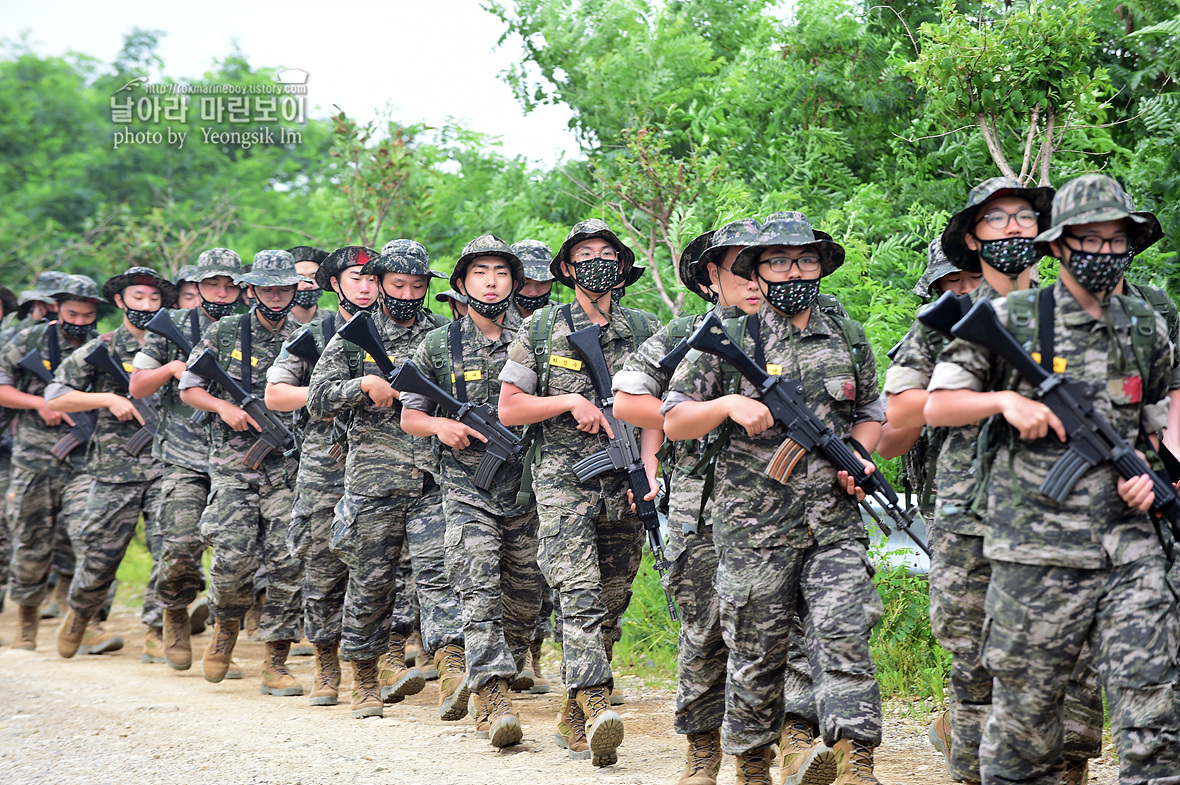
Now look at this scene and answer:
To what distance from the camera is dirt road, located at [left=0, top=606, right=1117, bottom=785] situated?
5.81m

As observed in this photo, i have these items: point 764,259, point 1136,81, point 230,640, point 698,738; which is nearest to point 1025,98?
point 1136,81

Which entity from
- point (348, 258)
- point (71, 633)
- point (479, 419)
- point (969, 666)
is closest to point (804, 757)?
point (969, 666)

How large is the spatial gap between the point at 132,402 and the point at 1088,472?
7732 millimetres

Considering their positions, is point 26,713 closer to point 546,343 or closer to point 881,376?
point 546,343

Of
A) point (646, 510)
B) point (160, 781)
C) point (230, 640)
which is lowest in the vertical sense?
point (160, 781)

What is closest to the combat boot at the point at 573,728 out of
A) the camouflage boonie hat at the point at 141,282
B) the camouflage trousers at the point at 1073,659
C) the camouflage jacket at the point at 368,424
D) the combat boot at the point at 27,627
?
the camouflage jacket at the point at 368,424

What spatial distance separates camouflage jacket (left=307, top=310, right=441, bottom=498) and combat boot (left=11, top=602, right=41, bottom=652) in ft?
13.7

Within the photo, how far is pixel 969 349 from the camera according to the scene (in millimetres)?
4230

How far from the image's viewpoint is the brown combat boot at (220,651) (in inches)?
336

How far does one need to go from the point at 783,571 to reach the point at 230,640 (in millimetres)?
5034

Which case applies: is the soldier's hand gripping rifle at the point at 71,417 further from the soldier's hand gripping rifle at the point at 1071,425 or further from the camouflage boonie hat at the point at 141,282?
the soldier's hand gripping rifle at the point at 1071,425

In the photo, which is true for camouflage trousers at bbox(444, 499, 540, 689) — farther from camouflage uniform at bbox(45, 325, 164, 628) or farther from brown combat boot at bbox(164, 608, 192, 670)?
camouflage uniform at bbox(45, 325, 164, 628)

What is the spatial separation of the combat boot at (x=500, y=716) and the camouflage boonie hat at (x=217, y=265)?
4.42m

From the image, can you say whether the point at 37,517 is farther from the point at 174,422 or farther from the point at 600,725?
the point at 600,725
